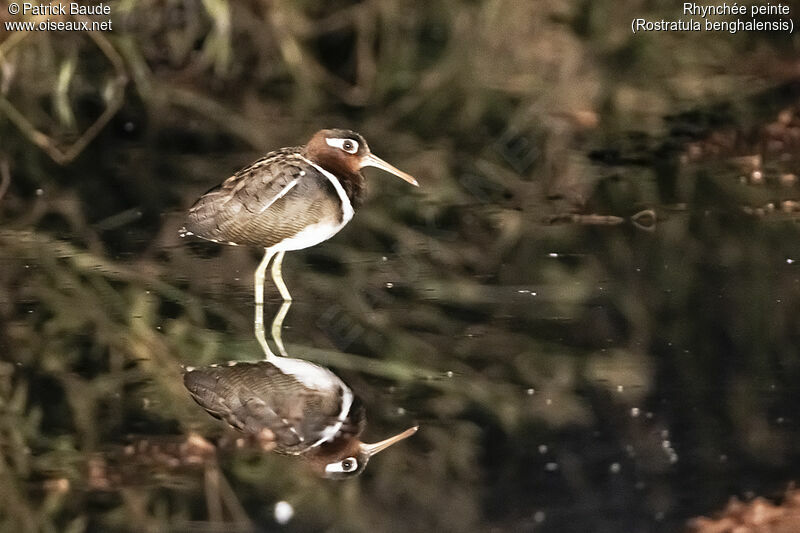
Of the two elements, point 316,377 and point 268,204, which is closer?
point 316,377

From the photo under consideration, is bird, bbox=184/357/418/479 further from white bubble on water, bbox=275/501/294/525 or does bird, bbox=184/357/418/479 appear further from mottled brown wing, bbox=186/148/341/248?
mottled brown wing, bbox=186/148/341/248

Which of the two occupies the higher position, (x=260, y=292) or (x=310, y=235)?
(x=310, y=235)

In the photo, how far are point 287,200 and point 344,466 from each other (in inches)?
46.7

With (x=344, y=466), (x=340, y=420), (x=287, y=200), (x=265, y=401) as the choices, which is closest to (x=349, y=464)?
(x=344, y=466)

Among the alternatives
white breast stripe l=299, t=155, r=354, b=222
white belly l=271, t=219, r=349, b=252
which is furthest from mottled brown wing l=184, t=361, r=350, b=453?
white breast stripe l=299, t=155, r=354, b=222

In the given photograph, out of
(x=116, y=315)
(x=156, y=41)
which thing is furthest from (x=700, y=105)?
(x=116, y=315)

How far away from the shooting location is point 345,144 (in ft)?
15.7

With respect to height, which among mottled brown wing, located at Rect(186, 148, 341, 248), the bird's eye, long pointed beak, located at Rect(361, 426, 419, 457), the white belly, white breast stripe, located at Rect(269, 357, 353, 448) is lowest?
the bird's eye

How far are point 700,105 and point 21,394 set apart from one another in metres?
4.23

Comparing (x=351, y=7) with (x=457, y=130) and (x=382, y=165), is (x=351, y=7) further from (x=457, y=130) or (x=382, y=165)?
(x=382, y=165)

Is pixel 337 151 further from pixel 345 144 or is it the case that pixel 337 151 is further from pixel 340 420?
pixel 340 420

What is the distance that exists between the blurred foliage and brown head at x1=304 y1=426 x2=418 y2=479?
1.8 inches

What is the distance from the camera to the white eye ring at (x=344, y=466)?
146 inches

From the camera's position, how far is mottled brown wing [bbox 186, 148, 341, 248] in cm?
461
